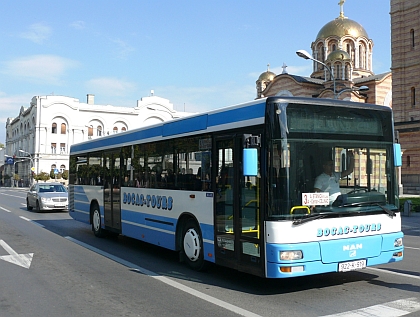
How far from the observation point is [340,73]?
170 feet

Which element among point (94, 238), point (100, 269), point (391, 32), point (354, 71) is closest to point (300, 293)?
point (100, 269)

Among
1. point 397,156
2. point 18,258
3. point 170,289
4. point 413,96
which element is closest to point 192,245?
point 170,289

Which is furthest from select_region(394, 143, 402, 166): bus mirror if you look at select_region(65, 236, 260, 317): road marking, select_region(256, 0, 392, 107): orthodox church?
select_region(256, 0, 392, 107): orthodox church

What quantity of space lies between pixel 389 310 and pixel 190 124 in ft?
15.2

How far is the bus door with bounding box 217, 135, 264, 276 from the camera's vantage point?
271 inches

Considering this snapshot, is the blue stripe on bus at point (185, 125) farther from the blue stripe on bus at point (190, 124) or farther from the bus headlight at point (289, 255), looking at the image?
the bus headlight at point (289, 255)

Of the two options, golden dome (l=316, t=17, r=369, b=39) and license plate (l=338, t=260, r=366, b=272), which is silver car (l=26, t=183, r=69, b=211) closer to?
license plate (l=338, t=260, r=366, b=272)

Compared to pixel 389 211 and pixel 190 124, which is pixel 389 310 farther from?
pixel 190 124

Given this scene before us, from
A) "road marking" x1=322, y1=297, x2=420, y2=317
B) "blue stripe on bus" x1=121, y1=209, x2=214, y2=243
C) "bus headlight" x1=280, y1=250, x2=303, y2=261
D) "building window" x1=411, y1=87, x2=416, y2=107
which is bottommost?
"road marking" x1=322, y1=297, x2=420, y2=317

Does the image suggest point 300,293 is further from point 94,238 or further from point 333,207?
point 94,238

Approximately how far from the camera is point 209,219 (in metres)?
8.01

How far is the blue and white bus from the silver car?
14.9 meters

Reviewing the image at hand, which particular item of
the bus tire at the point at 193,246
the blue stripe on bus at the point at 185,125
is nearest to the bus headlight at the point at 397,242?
the bus tire at the point at 193,246

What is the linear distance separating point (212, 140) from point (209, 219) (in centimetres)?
133
